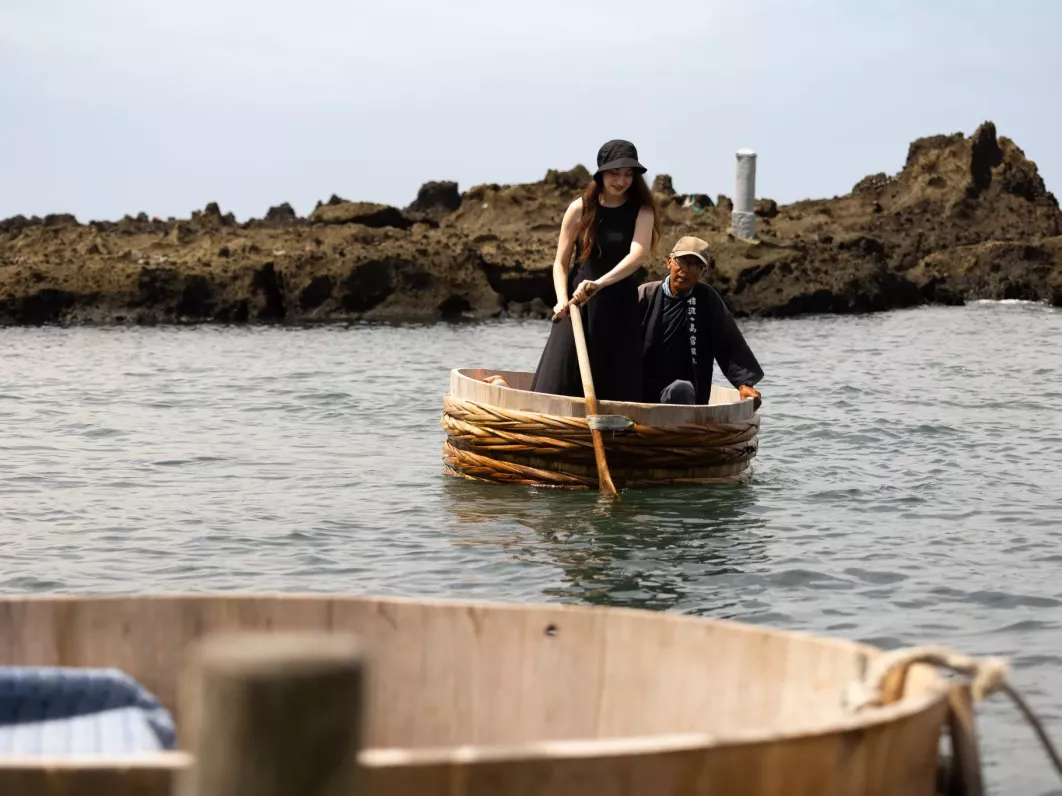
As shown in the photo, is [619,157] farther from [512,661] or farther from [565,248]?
[512,661]

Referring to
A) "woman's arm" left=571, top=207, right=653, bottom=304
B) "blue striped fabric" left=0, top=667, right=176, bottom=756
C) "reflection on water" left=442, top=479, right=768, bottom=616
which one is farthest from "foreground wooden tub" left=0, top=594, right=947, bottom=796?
"woman's arm" left=571, top=207, right=653, bottom=304

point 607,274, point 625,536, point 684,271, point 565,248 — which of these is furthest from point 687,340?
point 625,536

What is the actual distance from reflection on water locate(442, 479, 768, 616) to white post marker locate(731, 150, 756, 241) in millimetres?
35040

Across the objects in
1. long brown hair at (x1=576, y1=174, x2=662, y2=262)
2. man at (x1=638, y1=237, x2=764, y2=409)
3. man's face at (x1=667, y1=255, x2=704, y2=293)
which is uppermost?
long brown hair at (x1=576, y1=174, x2=662, y2=262)

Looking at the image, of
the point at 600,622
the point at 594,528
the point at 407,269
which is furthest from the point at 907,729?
the point at 407,269

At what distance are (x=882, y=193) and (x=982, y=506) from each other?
58.7 meters

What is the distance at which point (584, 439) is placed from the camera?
8.80 m

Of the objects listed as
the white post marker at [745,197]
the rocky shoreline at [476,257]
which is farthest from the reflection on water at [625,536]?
the white post marker at [745,197]

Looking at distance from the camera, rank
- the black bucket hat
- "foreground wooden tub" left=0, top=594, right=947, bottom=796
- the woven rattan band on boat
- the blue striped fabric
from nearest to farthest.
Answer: the blue striped fabric → "foreground wooden tub" left=0, top=594, right=947, bottom=796 → the black bucket hat → the woven rattan band on boat

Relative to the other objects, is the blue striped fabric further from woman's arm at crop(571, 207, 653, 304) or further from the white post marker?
the white post marker

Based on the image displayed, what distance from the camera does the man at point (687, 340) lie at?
370 inches

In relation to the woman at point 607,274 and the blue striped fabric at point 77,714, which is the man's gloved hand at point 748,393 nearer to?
the woman at point 607,274

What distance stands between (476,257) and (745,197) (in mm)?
9897

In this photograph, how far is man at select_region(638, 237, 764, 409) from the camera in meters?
9.40
